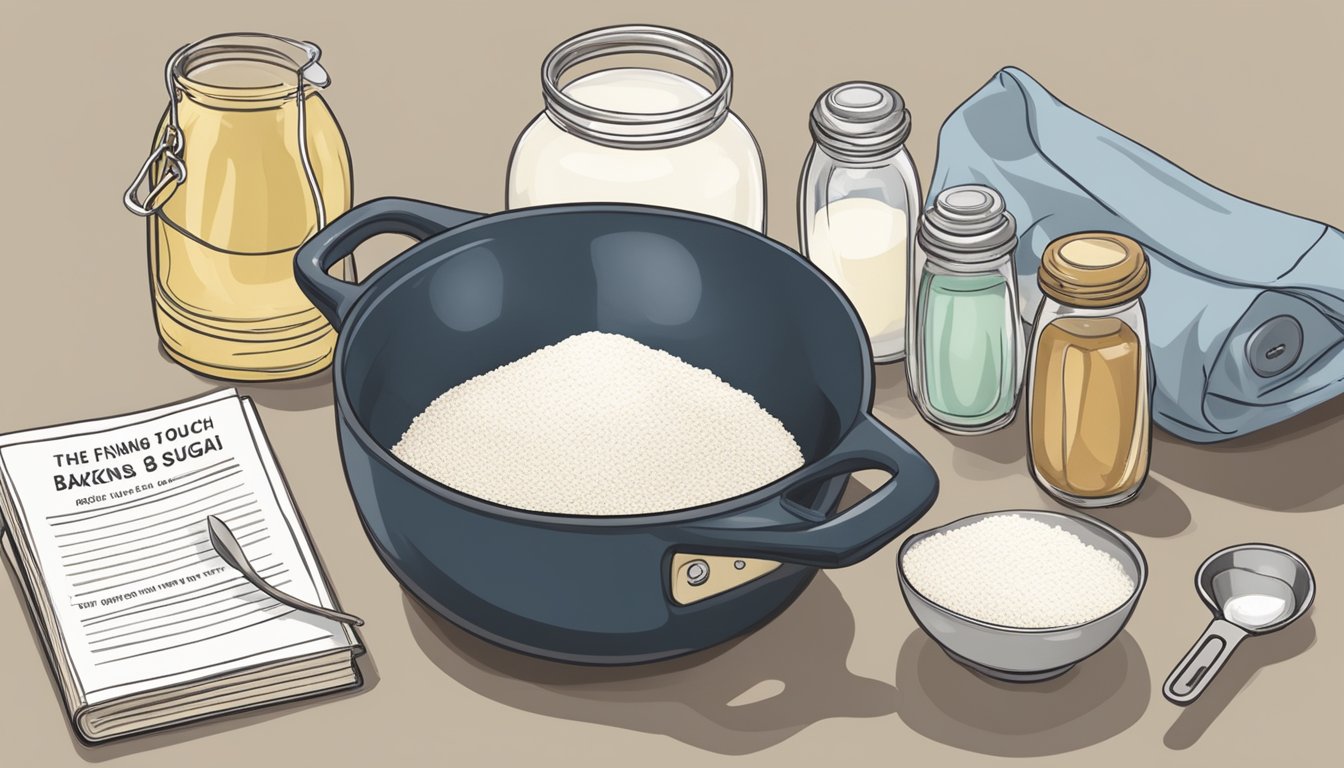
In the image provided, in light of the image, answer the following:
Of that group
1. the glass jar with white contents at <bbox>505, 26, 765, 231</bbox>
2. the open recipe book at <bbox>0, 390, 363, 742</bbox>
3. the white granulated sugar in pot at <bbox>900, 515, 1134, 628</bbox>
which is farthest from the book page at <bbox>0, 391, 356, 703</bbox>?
the white granulated sugar in pot at <bbox>900, 515, 1134, 628</bbox>

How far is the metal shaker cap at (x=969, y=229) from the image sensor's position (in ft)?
7.50

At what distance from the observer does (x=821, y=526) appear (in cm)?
190

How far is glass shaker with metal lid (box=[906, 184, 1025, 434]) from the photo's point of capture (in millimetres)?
2293

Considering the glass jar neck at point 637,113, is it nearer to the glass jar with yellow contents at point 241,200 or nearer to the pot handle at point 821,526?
the glass jar with yellow contents at point 241,200

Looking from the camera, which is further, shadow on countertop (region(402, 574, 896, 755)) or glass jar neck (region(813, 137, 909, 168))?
glass jar neck (region(813, 137, 909, 168))

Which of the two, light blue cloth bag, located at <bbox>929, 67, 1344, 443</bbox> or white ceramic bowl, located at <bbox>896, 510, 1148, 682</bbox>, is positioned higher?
light blue cloth bag, located at <bbox>929, 67, 1344, 443</bbox>

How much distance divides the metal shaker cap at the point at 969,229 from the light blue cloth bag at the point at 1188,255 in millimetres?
159

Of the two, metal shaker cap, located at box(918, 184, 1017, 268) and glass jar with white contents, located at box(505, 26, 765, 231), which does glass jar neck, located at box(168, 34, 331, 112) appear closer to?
glass jar with white contents, located at box(505, 26, 765, 231)

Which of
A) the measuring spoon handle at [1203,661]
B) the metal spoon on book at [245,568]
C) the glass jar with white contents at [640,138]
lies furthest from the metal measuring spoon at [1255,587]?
the metal spoon on book at [245,568]

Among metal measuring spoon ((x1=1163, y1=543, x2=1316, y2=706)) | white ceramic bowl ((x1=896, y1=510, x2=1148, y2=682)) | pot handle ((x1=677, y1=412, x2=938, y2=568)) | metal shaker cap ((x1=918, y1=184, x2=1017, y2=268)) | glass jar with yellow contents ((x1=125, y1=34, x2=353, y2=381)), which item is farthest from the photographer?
glass jar with yellow contents ((x1=125, y1=34, x2=353, y2=381))

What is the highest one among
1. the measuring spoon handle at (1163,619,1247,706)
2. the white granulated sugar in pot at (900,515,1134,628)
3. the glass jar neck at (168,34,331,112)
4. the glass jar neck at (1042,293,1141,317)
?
the glass jar neck at (168,34,331,112)

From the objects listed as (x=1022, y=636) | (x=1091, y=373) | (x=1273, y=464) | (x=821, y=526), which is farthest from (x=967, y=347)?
(x=821, y=526)

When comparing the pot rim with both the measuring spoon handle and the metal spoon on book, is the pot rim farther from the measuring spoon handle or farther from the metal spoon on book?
the measuring spoon handle

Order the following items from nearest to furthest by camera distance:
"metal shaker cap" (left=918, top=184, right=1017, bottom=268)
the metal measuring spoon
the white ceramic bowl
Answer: the white ceramic bowl, the metal measuring spoon, "metal shaker cap" (left=918, top=184, right=1017, bottom=268)
